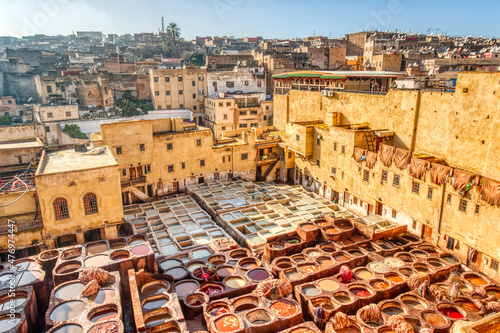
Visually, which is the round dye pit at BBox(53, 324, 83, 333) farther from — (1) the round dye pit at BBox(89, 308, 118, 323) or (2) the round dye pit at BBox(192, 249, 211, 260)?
(2) the round dye pit at BBox(192, 249, 211, 260)

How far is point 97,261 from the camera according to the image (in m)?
19.8

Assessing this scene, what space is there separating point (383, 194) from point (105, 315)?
68.9 ft

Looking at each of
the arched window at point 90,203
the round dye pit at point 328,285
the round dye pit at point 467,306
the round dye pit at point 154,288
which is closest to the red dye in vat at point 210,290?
the round dye pit at point 154,288

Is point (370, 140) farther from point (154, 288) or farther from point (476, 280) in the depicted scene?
point (154, 288)

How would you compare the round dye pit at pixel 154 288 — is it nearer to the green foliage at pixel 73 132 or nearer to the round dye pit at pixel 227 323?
the round dye pit at pixel 227 323

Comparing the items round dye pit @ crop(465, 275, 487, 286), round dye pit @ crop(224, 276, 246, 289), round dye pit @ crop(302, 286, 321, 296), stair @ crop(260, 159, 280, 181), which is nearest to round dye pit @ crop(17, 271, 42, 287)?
round dye pit @ crop(224, 276, 246, 289)

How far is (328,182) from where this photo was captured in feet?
111

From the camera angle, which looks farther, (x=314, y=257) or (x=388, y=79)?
(x=388, y=79)

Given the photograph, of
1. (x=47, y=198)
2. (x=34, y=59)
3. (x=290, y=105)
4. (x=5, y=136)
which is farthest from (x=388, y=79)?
(x=34, y=59)

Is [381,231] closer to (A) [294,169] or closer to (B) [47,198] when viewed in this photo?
(A) [294,169]

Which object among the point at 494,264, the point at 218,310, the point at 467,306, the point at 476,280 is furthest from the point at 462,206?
the point at 218,310

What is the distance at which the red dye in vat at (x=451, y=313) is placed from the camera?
17688 mm

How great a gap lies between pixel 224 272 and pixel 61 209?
11340mm

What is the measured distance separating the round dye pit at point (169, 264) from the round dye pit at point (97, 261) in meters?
3.48
